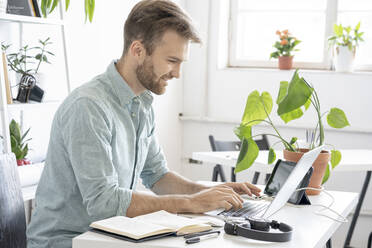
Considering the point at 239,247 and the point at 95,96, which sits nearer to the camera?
the point at 239,247

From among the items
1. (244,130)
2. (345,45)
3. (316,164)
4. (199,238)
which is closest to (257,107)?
(244,130)

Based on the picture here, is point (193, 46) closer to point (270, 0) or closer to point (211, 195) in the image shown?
point (270, 0)

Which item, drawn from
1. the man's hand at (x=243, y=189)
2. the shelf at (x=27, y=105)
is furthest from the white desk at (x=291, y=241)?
the shelf at (x=27, y=105)

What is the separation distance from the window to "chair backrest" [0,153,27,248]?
3066mm

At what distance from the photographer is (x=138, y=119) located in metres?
1.92

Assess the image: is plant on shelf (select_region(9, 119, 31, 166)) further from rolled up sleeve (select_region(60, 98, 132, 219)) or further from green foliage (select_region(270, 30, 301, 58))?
green foliage (select_region(270, 30, 301, 58))

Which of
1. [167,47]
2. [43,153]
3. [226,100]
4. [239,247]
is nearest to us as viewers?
[239,247]

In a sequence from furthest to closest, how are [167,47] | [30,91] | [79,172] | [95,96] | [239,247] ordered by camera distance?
[30,91], [167,47], [95,96], [79,172], [239,247]

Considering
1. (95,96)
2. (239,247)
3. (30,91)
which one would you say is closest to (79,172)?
(95,96)

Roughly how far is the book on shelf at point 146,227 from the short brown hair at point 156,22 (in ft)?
2.18

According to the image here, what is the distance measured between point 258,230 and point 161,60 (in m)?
0.75

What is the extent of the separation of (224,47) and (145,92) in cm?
249

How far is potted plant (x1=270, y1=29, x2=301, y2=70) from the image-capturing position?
4113 millimetres

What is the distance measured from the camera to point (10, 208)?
1.51 m
